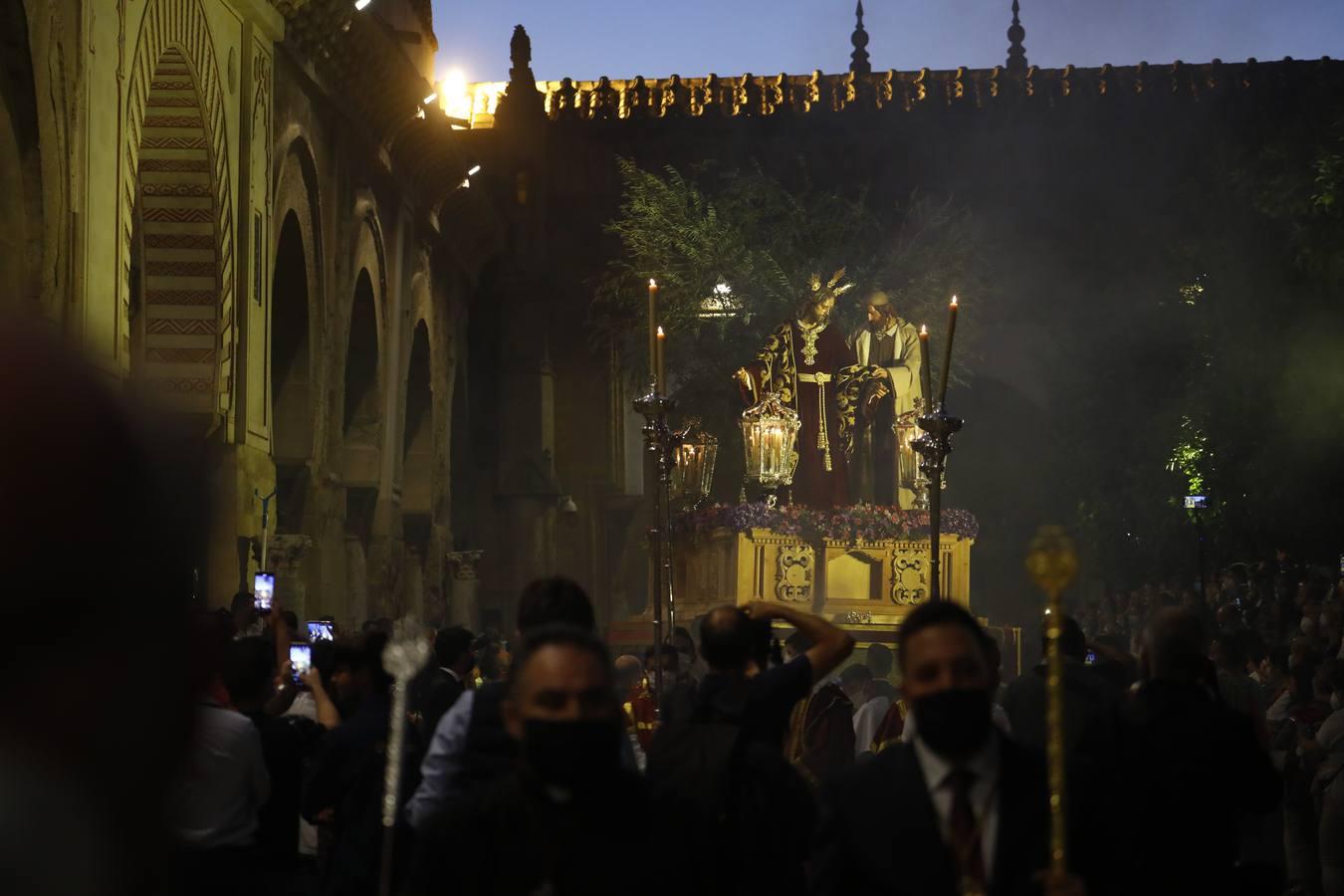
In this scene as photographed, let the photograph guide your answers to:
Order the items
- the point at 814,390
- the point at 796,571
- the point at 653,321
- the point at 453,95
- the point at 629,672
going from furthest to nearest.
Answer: the point at 453,95, the point at 814,390, the point at 796,571, the point at 629,672, the point at 653,321

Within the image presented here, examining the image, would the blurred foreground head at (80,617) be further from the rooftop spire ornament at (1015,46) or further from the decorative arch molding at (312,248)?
the rooftop spire ornament at (1015,46)

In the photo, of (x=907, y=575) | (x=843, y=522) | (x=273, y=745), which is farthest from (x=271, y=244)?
(x=273, y=745)

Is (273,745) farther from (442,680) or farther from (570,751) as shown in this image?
(570,751)

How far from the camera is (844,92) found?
39125 millimetres

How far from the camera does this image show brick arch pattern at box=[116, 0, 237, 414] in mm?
17656

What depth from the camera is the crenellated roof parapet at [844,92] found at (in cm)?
3794

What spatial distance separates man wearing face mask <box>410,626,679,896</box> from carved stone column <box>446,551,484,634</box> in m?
28.2

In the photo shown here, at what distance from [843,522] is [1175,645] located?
51.3ft

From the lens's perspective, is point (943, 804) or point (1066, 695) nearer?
point (943, 804)

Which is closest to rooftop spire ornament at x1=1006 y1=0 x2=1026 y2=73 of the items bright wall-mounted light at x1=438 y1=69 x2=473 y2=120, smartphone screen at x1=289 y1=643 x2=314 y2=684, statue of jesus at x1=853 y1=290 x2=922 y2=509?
bright wall-mounted light at x1=438 y1=69 x2=473 y2=120

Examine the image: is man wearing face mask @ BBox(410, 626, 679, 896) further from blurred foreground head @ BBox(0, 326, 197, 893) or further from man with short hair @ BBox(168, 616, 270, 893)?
blurred foreground head @ BBox(0, 326, 197, 893)

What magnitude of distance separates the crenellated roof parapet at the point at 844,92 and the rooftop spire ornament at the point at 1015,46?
1.01m

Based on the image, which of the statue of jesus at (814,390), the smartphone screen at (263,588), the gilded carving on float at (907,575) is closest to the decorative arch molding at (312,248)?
the statue of jesus at (814,390)

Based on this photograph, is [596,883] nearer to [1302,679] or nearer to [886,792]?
[886,792]
